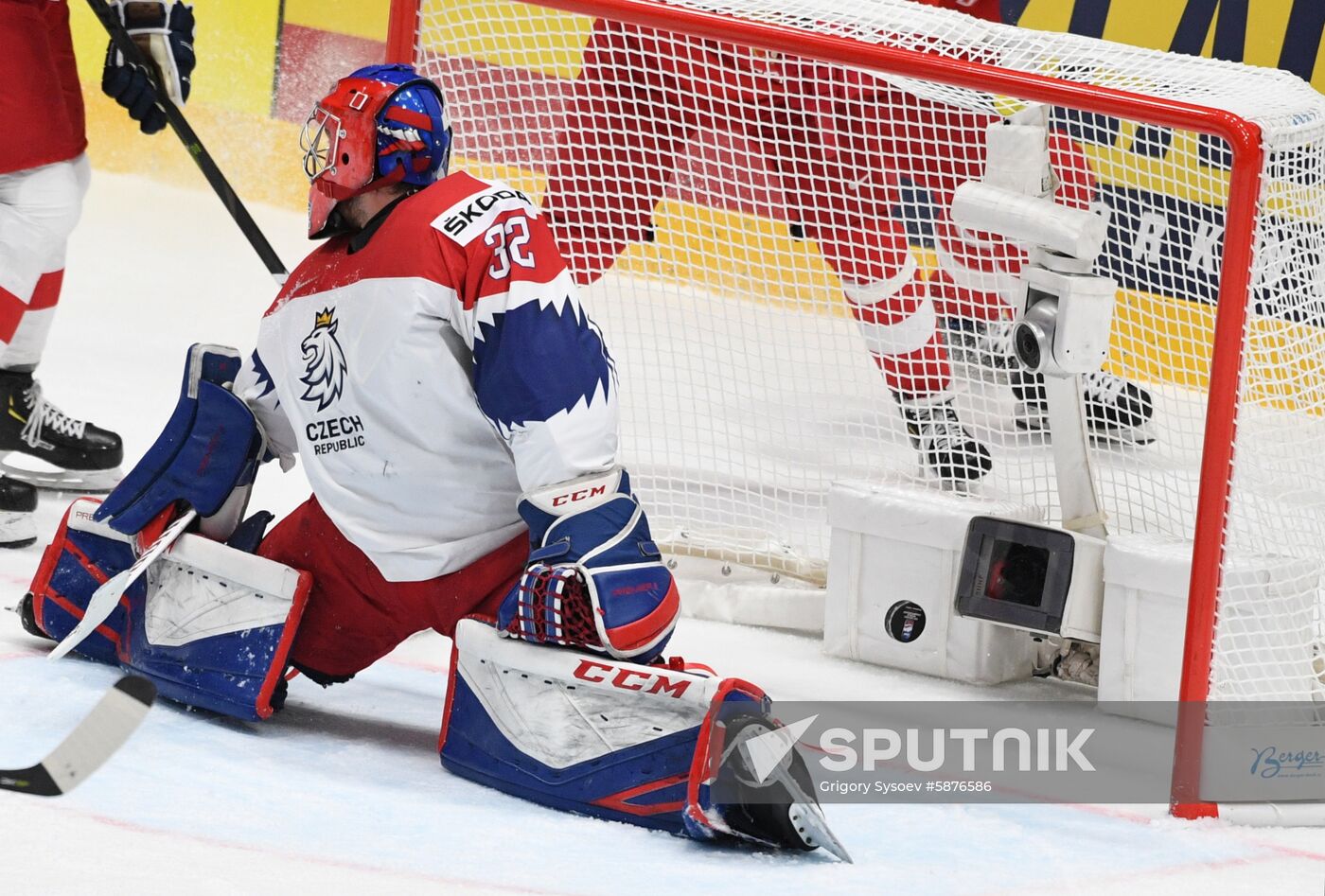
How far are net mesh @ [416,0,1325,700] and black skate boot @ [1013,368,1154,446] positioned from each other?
0.04ft

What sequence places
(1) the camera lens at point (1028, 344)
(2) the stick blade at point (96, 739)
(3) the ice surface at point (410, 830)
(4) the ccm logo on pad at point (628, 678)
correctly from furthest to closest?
(1) the camera lens at point (1028, 344) < (4) the ccm logo on pad at point (628, 678) < (3) the ice surface at point (410, 830) < (2) the stick blade at point (96, 739)

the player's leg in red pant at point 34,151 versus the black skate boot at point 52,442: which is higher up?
the player's leg in red pant at point 34,151

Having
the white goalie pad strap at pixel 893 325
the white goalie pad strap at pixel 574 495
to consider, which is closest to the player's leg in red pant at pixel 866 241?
the white goalie pad strap at pixel 893 325

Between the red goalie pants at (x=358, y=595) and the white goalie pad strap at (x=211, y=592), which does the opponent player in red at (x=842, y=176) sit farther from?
the white goalie pad strap at (x=211, y=592)

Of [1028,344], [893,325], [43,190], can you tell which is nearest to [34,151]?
[43,190]

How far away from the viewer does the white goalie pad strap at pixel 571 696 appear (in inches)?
82.3

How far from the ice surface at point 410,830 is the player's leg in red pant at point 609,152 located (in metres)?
0.98

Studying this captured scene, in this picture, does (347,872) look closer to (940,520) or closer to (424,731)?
(424,731)

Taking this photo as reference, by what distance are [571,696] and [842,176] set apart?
1.74 m

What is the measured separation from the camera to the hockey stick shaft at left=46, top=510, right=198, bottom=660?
2430mm

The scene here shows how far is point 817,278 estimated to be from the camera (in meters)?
3.71

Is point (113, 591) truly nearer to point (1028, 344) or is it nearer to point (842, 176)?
point (1028, 344)

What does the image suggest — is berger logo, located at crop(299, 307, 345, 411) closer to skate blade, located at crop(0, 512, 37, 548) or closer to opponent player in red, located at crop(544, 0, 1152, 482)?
skate blade, located at crop(0, 512, 37, 548)

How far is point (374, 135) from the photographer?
7.57 ft
